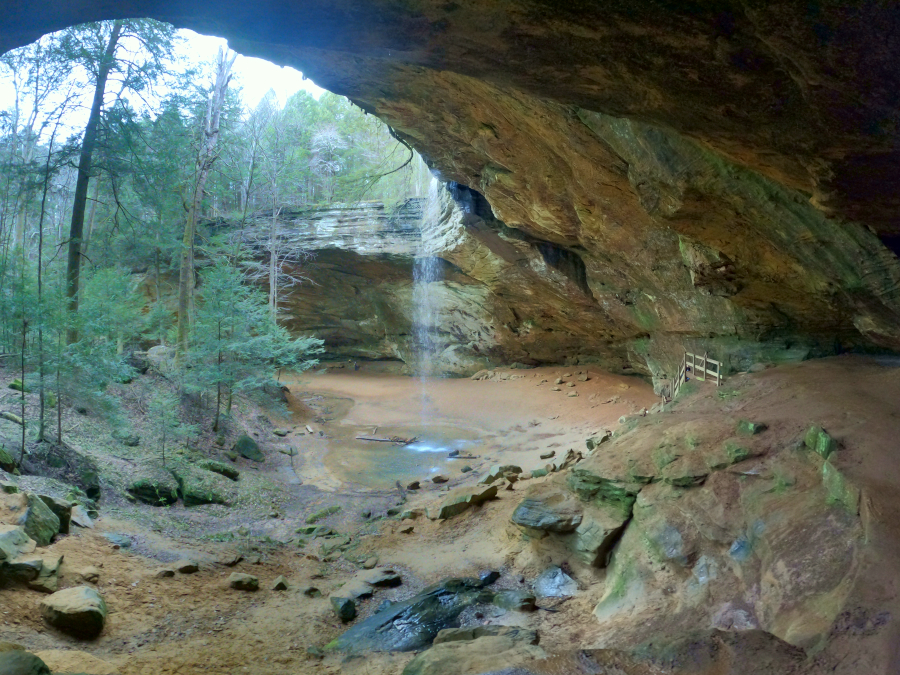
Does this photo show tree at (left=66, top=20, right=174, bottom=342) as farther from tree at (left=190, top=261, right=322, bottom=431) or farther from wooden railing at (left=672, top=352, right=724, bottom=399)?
wooden railing at (left=672, top=352, right=724, bottom=399)

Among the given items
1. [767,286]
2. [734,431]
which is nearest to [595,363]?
[767,286]

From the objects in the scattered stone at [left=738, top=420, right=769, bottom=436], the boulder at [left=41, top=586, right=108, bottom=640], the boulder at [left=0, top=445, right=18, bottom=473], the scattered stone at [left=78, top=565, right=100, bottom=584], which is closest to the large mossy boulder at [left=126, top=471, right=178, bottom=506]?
the boulder at [left=0, top=445, right=18, bottom=473]

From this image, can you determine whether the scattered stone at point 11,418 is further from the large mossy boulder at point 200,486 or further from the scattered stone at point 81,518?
the scattered stone at point 81,518

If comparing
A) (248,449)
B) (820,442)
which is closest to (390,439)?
(248,449)

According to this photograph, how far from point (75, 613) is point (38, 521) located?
191cm

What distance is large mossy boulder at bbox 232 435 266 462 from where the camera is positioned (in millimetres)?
14329

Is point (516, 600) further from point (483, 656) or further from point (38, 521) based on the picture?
point (38, 521)

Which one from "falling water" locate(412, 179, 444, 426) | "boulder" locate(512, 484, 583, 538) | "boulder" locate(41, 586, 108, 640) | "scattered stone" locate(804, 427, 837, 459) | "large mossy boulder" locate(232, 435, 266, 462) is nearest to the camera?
"boulder" locate(41, 586, 108, 640)

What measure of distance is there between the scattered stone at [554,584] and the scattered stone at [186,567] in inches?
168

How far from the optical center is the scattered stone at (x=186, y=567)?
6.95 meters

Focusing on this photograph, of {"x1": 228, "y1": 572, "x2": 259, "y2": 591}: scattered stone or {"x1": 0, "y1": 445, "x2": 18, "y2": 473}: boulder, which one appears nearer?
{"x1": 228, "y1": 572, "x2": 259, "y2": 591}: scattered stone

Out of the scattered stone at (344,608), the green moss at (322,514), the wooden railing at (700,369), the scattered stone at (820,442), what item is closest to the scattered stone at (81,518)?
the scattered stone at (344,608)

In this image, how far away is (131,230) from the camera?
16.0 metres

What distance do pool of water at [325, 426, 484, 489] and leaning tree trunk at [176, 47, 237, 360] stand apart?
5.33 m
